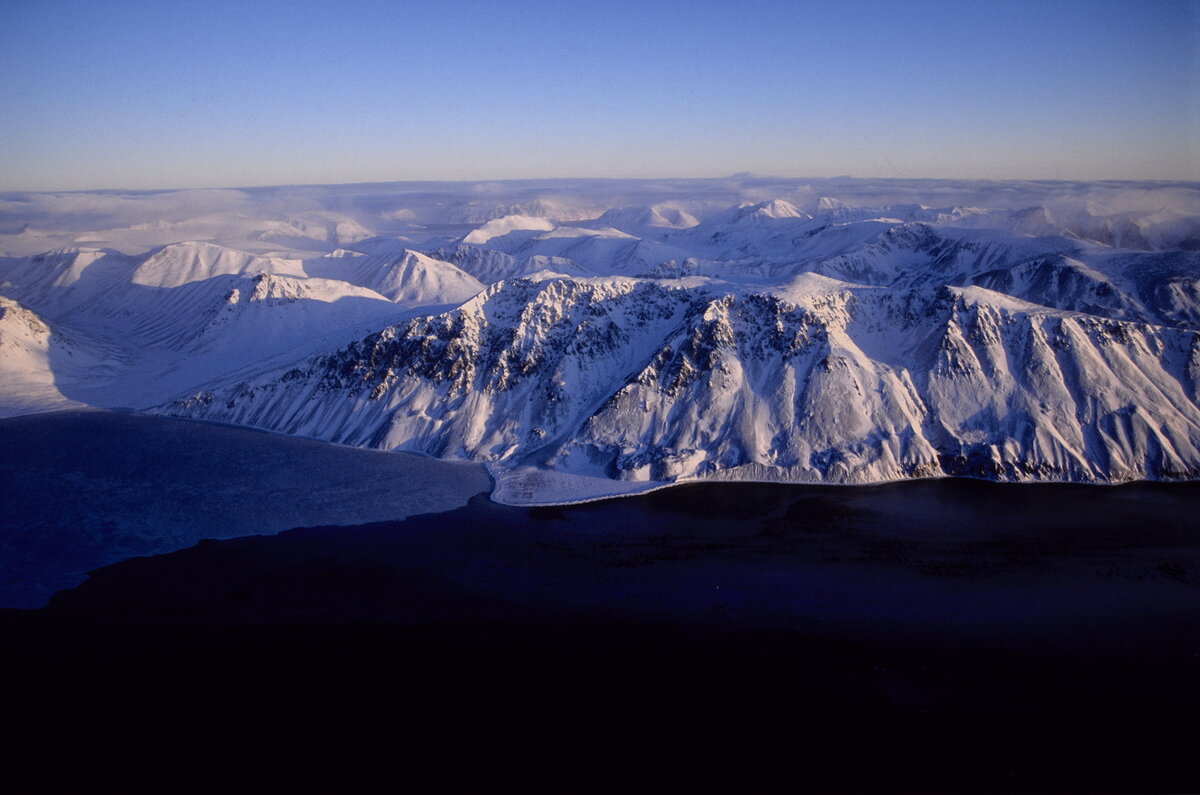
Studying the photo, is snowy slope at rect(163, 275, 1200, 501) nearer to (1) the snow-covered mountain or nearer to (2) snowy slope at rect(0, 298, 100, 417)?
(1) the snow-covered mountain

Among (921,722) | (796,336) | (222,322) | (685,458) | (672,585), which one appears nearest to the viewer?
(921,722)

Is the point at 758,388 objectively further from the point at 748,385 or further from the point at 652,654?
the point at 652,654

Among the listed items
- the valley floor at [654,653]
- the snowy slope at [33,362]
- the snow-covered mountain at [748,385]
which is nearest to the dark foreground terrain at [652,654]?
the valley floor at [654,653]

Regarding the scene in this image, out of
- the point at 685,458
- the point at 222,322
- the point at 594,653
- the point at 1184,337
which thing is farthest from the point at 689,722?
the point at 222,322

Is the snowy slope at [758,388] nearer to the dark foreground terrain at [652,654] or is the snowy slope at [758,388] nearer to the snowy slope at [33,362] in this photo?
the dark foreground terrain at [652,654]

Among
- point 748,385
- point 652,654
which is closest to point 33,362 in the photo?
point 748,385

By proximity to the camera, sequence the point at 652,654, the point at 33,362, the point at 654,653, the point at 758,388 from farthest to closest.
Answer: the point at 33,362, the point at 758,388, the point at 654,653, the point at 652,654

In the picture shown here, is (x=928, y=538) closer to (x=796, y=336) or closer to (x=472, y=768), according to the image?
(x=796, y=336)

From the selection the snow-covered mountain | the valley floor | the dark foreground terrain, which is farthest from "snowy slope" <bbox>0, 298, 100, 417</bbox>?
the valley floor
